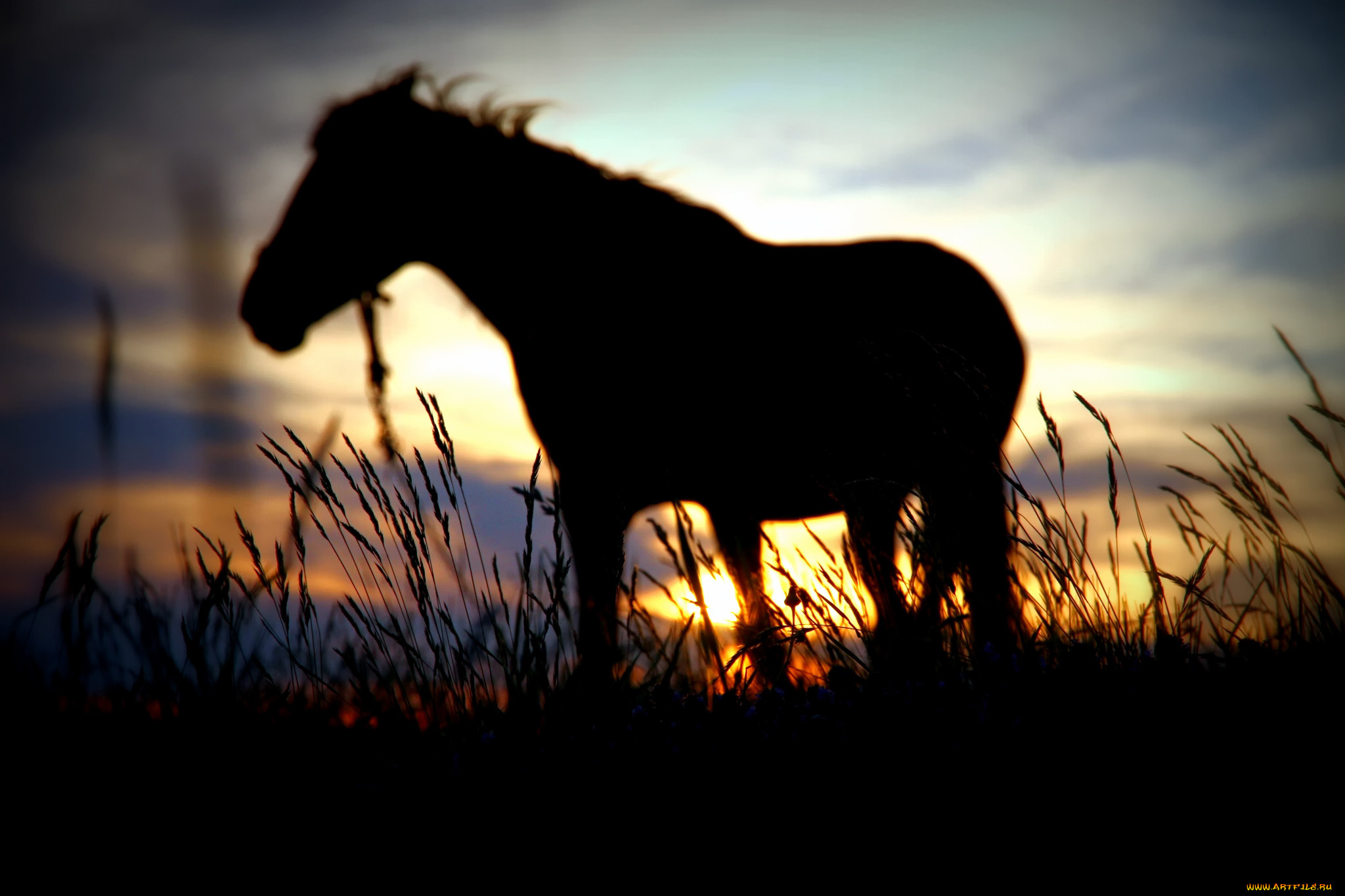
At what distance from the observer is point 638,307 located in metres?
4.03

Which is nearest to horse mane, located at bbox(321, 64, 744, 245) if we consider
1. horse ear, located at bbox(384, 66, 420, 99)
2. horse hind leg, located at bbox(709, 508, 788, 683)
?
horse ear, located at bbox(384, 66, 420, 99)

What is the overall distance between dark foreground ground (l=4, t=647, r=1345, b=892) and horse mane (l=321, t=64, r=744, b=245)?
281cm

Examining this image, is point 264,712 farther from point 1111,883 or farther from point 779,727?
point 1111,883

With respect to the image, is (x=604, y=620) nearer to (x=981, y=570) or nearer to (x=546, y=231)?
(x=981, y=570)

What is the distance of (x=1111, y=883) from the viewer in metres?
1.20

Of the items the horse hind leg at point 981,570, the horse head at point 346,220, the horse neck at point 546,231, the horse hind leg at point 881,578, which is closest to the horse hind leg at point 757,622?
the horse hind leg at point 881,578

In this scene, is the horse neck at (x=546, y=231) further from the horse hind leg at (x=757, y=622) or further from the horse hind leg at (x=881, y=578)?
the horse hind leg at (x=881, y=578)

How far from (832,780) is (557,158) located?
351 cm

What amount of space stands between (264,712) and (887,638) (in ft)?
5.36

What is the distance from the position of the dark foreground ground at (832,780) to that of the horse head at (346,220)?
2.87 meters

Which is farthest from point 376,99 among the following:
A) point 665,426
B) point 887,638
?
point 887,638

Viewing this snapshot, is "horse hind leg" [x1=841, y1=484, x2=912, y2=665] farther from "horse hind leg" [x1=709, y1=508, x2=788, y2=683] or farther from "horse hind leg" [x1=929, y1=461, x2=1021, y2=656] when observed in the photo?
"horse hind leg" [x1=709, y1=508, x2=788, y2=683]

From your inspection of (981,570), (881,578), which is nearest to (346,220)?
(881,578)

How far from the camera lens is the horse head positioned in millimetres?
4402
